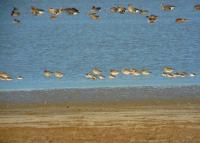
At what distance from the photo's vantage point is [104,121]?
24.7ft

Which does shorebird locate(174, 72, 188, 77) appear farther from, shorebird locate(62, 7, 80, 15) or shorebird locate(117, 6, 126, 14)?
shorebird locate(62, 7, 80, 15)

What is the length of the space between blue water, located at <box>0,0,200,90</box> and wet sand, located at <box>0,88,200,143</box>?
754 millimetres

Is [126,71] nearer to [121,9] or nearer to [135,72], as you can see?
[135,72]

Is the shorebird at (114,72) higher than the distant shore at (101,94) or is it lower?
higher

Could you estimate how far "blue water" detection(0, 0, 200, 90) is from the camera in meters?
8.94

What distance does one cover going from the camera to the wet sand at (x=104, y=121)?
718cm

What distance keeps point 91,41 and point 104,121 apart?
2097 mm

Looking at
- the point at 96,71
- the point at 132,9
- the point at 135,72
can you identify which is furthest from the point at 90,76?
the point at 132,9

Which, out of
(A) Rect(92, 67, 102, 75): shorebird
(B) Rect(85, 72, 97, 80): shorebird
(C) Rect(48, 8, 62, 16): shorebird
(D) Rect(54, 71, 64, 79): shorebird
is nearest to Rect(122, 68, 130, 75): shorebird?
(A) Rect(92, 67, 102, 75): shorebird

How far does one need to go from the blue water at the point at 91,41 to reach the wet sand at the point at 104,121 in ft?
2.47

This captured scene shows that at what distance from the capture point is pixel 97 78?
28.3 feet

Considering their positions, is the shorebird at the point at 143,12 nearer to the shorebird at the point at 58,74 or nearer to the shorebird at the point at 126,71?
the shorebird at the point at 126,71

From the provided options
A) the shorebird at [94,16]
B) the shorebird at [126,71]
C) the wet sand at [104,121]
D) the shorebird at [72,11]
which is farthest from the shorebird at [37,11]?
the wet sand at [104,121]

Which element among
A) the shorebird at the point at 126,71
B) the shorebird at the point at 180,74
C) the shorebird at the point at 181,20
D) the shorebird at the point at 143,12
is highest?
the shorebird at the point at 143,12
